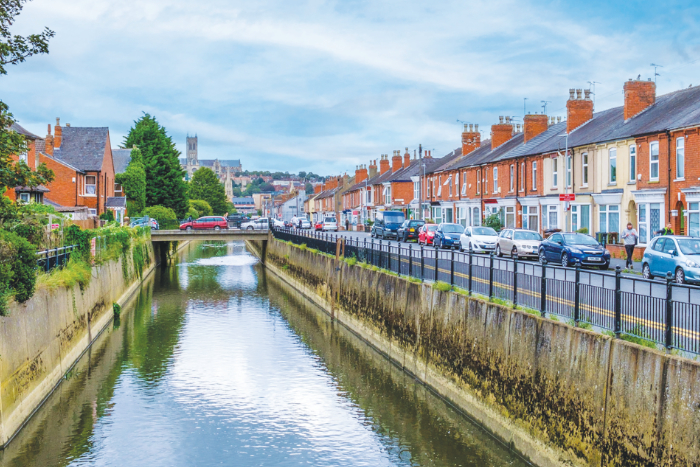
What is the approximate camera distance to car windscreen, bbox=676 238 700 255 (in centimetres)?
2212

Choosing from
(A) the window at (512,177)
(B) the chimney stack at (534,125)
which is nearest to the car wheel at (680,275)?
(A) the window at (512,177)

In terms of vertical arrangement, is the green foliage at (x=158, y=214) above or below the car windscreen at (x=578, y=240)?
above

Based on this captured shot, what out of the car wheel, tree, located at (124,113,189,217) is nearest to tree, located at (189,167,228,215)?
tree, located at (124,113,189,217)

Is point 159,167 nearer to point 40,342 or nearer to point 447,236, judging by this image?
point 447,236

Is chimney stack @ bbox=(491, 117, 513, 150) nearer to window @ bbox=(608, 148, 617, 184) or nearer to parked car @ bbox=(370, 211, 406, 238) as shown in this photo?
parked car @ bbox=(370, 211, 406, 238)

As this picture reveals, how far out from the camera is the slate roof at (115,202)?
2778 inches

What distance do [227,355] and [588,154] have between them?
87.9 feet

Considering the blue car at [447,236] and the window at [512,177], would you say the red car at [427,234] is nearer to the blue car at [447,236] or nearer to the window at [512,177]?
the blue car at [447,236]

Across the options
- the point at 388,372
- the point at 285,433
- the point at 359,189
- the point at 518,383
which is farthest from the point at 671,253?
the point at 359,189

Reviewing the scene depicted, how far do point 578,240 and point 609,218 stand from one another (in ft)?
34.2

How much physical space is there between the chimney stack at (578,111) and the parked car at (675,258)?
2625 centimetres

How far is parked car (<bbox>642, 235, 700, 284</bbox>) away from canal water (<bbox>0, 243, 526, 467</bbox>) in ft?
29.6

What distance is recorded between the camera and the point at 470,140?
71188mm

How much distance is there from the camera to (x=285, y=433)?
53.6 ft
